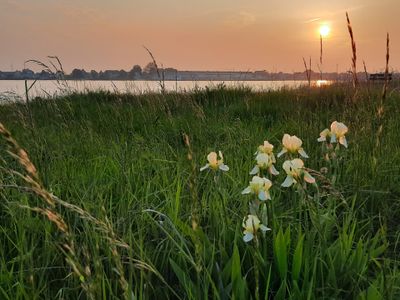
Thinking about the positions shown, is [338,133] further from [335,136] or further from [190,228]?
[190,228]

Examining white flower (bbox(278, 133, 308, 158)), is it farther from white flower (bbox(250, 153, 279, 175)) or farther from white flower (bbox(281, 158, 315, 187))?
white flower (bbox(281, 158, 315, 187))

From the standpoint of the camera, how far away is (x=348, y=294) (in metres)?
1.60

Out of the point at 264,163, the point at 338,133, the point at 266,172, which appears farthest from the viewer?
the point at 338,133

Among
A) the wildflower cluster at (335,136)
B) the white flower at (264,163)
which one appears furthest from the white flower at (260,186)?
the wildflower cluster at (335,136)

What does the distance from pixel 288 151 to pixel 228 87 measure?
8272mm

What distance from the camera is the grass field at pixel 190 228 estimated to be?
4.29 feet

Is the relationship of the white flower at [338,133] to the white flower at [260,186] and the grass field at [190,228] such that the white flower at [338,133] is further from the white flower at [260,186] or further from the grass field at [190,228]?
the white flower at [260,186]

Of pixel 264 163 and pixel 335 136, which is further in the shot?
pixel 335 136

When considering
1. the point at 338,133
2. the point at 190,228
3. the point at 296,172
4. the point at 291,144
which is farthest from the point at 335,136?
the point at 190,228

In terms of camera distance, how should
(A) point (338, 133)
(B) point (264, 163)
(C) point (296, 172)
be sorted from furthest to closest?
(A) point (338, 133) → (B) point (264, 163) → (C) point (296, 172)

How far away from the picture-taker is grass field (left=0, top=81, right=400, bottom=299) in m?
1.31

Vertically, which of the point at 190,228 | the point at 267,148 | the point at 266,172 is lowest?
the point at 190,228

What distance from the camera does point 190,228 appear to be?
5.04 feet

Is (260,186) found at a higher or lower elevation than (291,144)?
lower
